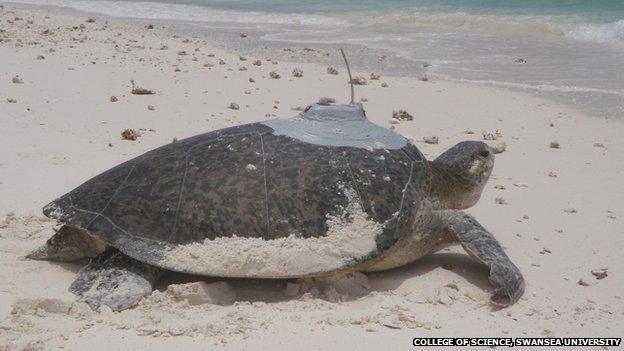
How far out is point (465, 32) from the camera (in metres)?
18.9

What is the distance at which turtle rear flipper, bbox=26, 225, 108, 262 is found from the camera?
3.96 metres

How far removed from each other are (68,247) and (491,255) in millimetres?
2532

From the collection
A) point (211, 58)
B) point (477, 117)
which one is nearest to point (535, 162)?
point (477, 117)

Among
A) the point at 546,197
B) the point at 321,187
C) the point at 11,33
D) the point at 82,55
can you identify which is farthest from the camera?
the point at 11,33

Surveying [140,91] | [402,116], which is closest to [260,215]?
[402,116]

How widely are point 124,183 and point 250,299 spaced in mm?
1043

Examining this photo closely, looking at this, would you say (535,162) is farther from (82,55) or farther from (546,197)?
(82,55)

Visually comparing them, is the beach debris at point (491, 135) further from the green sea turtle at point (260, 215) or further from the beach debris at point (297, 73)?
the beach debris at point (297, 73)

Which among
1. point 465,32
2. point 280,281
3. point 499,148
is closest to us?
point 280,281

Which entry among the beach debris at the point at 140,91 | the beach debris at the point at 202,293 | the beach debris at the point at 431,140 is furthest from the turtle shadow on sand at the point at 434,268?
the beach debris at the point at 140,91

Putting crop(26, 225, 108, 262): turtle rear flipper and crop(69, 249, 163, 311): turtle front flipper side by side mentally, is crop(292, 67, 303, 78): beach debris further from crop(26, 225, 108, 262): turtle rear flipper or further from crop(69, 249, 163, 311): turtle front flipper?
crop(69, 249, 163, 311): turtle front flipper

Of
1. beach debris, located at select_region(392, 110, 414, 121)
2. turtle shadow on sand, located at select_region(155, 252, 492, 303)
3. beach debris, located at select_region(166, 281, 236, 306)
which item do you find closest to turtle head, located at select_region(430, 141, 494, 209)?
turtle shadow on sand, located at select_region(155, 252, 492, 303)

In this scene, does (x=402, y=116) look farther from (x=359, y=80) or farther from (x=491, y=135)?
(x=359, y=80)

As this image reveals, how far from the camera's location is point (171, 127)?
7406 mm
